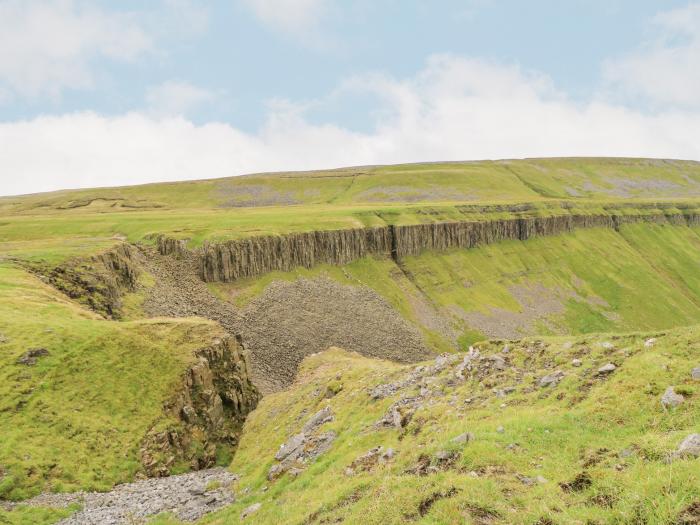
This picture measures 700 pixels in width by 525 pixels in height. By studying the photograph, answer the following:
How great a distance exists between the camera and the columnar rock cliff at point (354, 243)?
78.1 meters

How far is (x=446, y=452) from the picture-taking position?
1728 centimetres

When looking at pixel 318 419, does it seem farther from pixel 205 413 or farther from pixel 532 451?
pixel 532 451

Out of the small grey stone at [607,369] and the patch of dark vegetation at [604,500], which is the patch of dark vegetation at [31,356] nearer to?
the patch of dark vegetation at [604,500]

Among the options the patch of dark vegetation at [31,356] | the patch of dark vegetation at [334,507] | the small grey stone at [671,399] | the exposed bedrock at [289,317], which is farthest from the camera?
the exposed bedrock at [289,317]

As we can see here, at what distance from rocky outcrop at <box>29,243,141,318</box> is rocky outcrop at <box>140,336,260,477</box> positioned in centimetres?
2052

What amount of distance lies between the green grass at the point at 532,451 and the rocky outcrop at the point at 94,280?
37259mm

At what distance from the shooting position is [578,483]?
533 inches

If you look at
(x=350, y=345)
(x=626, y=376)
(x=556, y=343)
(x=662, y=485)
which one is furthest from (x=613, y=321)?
(x=662, y=485)

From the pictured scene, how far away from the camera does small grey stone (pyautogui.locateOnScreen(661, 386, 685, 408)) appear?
1612 centimetres

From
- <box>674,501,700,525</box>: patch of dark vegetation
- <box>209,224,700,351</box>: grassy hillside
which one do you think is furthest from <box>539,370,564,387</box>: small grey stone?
<box>209,224,700,351</box>: grassy hillside

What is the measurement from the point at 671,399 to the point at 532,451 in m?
5.53

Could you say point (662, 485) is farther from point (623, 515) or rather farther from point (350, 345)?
point (350, 345)

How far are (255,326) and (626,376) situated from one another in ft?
183

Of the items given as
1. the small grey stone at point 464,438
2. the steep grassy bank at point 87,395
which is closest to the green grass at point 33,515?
the steep grassy bank at point 87,395
